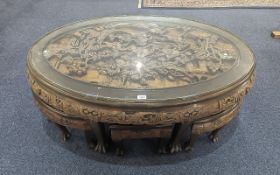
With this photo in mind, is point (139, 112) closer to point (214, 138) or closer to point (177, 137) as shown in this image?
point (177, 137)

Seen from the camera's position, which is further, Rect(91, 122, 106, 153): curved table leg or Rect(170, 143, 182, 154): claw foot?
Rect(170, 143, 182, 154): claw foot

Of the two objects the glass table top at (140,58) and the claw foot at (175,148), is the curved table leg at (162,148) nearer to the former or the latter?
the claw foot at (175,148)

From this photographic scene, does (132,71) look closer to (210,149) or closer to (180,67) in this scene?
(180,67)

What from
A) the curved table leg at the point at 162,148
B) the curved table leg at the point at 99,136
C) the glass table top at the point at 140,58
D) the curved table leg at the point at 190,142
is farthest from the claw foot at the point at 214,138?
the curved table leg at the point at 99,136

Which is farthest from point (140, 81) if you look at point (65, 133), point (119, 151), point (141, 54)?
point (65, 133)

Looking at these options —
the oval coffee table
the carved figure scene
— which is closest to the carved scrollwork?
the oval coffee table

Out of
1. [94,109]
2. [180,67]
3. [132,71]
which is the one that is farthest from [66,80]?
[180,67]

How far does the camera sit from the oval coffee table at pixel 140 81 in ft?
4.22

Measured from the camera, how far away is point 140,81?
4.50 ft

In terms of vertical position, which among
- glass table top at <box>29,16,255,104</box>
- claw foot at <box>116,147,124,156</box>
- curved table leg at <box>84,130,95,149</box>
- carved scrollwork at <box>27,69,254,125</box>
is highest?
glass table top at <box>29,16,255,104</box>

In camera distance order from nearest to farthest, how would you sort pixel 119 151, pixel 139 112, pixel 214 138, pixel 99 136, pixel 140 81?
1. pixel 139 112
2. pixel 140 81
3. pixel 99 136
4. pixel 119 151
5. pixel 214 138

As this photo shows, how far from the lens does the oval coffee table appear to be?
1287 mm

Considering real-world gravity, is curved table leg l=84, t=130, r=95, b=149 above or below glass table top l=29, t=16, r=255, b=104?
below

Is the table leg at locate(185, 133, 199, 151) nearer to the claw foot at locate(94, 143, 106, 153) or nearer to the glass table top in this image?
the glass table top
